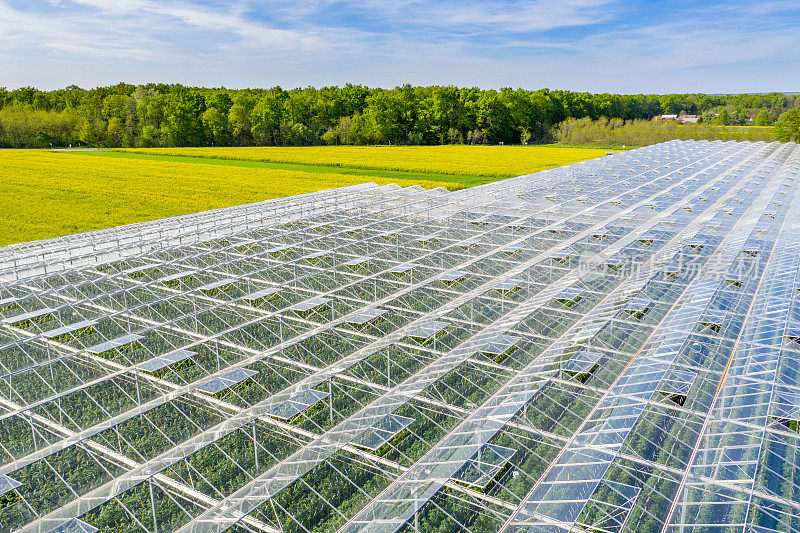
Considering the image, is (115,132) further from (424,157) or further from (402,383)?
(402,383)

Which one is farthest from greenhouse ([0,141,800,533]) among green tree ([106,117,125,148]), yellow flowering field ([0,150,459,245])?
green tree ([106,117,125,148])

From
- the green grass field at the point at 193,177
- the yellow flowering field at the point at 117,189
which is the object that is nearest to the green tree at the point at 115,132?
the green grass field at the point at 193,177

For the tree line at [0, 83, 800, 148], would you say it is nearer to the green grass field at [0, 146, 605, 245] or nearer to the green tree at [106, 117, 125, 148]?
the green tree at [106, 117, 125, 148]

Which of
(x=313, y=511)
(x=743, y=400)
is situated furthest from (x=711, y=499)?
(x=313, y=511)

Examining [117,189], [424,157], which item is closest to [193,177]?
[117,189]

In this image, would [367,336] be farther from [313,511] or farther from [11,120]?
[11,120]

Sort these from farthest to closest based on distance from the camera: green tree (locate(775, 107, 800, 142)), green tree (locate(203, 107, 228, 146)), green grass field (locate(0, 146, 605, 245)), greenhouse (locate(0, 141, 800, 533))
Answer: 1. green tree (locate(203, 107, 228, 146))
2. green tree (locate(775, 107, 800, 142))
3. green grass field (locate(0, 146, 605, 245))
4. greenhouse (locate(0, 141, 800, 533))
